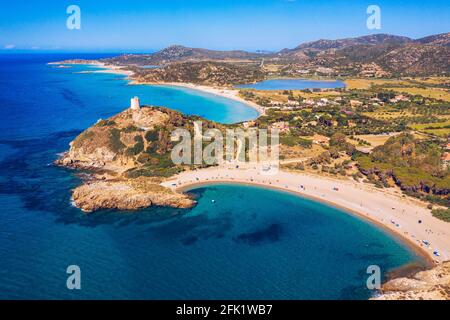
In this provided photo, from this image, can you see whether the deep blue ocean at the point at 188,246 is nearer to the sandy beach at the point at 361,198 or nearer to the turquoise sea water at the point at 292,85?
the sandy beach at the point at 361,198

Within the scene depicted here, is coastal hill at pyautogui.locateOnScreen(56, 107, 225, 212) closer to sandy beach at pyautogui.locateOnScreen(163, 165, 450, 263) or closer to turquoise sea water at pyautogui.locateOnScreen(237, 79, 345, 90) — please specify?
sandy beach at pyautogui.locateOnScreen(163, 165, 450, 263)

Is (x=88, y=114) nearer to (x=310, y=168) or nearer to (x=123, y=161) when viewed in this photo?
(x=123, y=161)

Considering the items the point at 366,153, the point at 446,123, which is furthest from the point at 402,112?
the point at 366,153

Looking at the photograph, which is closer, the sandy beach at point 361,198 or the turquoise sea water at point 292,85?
the sandy beach at point 361,198

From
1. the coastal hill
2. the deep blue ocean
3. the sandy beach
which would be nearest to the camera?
the deep blue ocean

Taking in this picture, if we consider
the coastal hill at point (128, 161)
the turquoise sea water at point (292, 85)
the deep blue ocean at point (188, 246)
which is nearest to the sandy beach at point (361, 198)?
the deep blue ocean at point (188, 246)

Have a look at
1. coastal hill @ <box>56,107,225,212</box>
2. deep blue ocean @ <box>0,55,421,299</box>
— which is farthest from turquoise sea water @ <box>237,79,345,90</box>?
deep blue ocean @ <box>0,55,421,299</box>

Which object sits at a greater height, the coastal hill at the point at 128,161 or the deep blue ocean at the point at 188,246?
the coastal hill at the point at 128,161

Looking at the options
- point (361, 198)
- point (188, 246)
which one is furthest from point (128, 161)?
point (361, 198)
